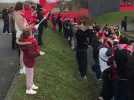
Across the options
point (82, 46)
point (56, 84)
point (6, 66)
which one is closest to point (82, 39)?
point (82, 46)

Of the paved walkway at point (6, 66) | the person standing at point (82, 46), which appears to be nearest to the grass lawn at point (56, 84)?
the person standing at point (82, 46)

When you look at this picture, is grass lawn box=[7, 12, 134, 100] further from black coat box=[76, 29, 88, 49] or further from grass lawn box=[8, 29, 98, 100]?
black coat box=[76, 29, 88, 49]

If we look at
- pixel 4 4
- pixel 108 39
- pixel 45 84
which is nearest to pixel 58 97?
pixel 45 84

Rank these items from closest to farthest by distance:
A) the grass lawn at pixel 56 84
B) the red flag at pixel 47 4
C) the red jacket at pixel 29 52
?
the red jacket at pixel 29 52
the grass lawn at pixel 56 84
the red flag at pixel 47 4

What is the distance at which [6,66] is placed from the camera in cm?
1644

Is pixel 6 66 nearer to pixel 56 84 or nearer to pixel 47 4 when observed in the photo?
pixel 47 4

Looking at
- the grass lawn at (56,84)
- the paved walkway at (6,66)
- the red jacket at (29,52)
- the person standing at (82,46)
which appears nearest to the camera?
the red jacket at (29,52)

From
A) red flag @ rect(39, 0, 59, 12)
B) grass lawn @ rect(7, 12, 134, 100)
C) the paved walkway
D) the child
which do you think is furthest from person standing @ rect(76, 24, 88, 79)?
the child

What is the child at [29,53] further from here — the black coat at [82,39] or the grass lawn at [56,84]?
the black coat at [82,39]

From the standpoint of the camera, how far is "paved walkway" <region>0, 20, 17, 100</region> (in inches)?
522

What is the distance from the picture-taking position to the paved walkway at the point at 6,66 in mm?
13266

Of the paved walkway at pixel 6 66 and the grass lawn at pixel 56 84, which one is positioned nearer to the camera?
the grass lawn at pixel 56 84

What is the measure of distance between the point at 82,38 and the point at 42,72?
1522 mm

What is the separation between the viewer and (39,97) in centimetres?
1124
